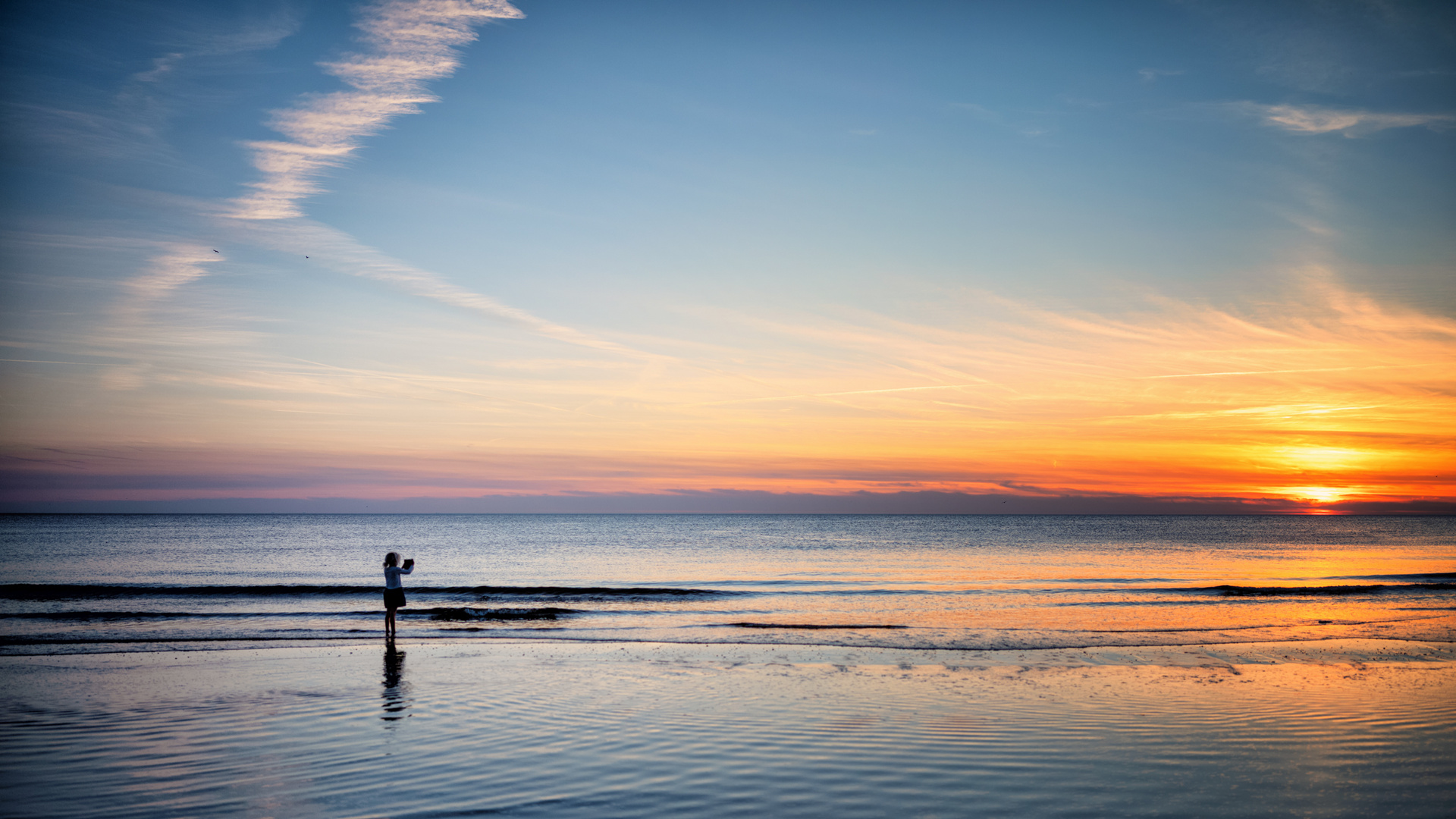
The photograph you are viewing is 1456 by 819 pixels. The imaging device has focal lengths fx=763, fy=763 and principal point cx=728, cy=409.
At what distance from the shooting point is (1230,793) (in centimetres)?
756

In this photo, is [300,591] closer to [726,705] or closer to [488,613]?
[488,613]

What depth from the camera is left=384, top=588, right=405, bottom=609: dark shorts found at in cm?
1802

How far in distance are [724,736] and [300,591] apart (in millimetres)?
28094

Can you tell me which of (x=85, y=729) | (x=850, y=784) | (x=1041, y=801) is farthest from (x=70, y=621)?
(x=1041, y=801)

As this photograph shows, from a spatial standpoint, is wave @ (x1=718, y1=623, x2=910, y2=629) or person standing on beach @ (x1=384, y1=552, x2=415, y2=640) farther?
wave @ (x1=718, y1=623, x2=910, y2=629)

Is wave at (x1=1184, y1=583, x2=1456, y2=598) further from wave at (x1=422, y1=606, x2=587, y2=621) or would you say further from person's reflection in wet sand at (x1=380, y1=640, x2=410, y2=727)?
person's reflection in wet sand at (x1=380, y1=640, x2=410, y2=727)

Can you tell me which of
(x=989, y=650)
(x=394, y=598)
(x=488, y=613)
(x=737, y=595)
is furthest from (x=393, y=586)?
(x=737, y=595)

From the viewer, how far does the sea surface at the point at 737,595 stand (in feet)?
66.6

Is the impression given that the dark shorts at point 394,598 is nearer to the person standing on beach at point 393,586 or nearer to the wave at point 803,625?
the person standing on beach at point 393,586

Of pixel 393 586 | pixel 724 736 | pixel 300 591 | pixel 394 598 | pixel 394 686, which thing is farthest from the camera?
pixel 300 591

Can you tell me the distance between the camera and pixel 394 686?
12664mm

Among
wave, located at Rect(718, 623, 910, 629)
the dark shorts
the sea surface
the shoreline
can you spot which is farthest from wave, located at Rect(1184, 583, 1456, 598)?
the dark shorts

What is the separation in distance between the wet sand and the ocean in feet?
0.19

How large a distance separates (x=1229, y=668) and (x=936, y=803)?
10.8 meters
